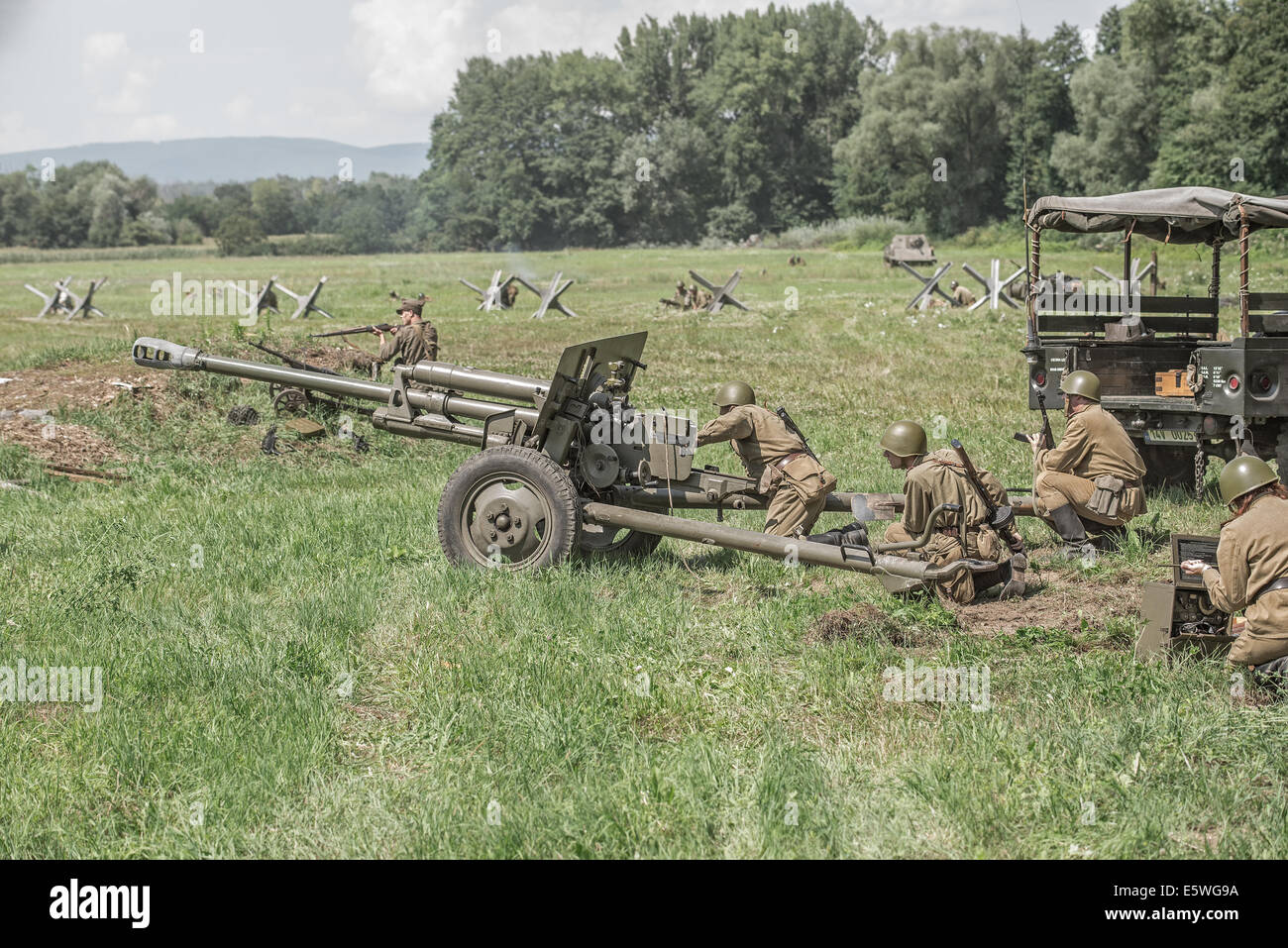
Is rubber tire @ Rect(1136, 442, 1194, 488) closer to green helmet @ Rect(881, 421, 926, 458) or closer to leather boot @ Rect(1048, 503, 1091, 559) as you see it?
leather boot @ Rect(1048, 503, 1091, 559)

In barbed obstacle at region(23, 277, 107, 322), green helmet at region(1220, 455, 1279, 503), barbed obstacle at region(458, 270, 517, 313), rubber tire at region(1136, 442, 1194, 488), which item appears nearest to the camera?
green helmet at region(1220, 455, 1279, 503)

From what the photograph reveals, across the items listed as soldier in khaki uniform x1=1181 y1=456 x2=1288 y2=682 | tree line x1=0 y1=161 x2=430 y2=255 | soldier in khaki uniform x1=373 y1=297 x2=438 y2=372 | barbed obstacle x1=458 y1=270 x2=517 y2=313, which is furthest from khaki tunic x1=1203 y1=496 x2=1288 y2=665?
tree line x1=0 y1=161 x2=430 y2=255

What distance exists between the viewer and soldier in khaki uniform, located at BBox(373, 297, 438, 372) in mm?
16438

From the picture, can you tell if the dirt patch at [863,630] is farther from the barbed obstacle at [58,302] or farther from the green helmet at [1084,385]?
the barbed obstacle at [58,302]

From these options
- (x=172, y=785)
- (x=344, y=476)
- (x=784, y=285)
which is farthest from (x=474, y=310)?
(x=172, y=785)

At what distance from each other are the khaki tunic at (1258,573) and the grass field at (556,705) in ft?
0.97

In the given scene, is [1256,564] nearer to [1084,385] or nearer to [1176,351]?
[1084,385]

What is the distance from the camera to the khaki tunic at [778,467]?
30.7 ft

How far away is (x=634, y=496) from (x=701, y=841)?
442 cm

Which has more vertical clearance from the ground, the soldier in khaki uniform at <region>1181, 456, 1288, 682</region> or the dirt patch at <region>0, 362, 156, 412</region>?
the dirt patch at <region>0, 362, 156, 412</region>

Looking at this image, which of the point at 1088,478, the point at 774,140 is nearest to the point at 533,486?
the point at 1088,478

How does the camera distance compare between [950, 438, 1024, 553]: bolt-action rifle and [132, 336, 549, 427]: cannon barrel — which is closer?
[950, 438, 1024, 553]: bolt-action rifle

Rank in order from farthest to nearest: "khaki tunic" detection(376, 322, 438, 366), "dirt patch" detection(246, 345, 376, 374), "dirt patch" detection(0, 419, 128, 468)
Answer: "dirt patch" detection(246, 345, 376, 374)
"khaki tunic" detection(376, 322, 438, 366)
"dirt patch" detection(0, 419, 128, 468)

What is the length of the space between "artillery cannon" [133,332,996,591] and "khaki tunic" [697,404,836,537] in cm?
19
